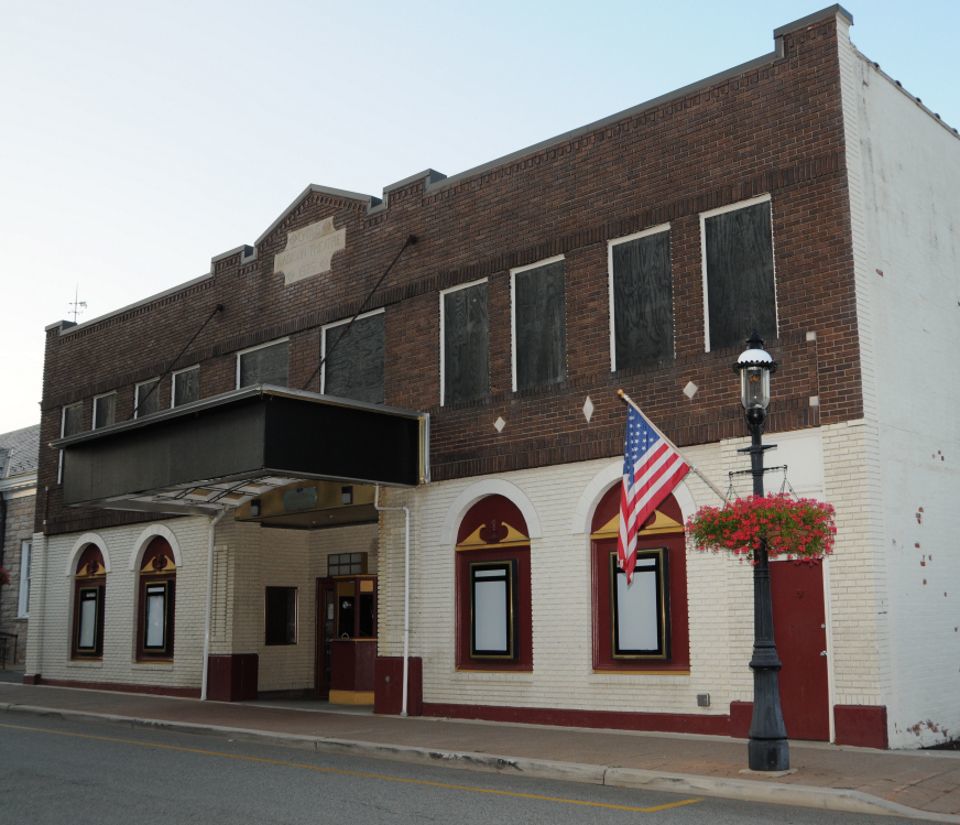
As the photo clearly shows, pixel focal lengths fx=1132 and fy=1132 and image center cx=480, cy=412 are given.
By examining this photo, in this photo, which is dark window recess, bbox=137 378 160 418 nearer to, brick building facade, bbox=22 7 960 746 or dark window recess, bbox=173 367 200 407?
dark window recess, bbox=173 367 200 407

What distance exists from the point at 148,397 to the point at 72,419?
352 cm

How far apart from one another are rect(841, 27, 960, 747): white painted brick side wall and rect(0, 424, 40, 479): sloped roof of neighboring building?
25033 millimetres

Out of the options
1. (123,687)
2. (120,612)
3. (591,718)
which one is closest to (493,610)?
(591,718)

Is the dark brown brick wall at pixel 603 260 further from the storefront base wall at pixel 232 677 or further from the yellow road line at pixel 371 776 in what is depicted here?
the yellow road line at pixel 371 776

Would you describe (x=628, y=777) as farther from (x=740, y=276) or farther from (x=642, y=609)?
(x=740, y=276)

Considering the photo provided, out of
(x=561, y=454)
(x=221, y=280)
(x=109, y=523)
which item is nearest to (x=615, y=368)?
(x=561, y=454)

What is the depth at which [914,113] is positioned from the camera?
51.2 ft

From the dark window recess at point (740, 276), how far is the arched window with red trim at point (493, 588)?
4.37m

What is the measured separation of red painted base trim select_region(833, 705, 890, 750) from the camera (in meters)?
12.4

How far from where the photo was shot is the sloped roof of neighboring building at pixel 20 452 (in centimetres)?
3309

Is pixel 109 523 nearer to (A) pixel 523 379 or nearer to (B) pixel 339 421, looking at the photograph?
(B) pixel 339 421

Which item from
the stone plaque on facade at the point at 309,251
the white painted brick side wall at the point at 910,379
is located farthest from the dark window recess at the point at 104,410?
the white painted brick side wall at the point at 910,379

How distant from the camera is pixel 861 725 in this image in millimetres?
12539

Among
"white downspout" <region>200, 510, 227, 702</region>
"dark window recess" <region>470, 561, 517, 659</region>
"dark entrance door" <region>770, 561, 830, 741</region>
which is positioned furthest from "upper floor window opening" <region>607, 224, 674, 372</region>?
"white downspout" <region>200, 510, 227, 702</region>
